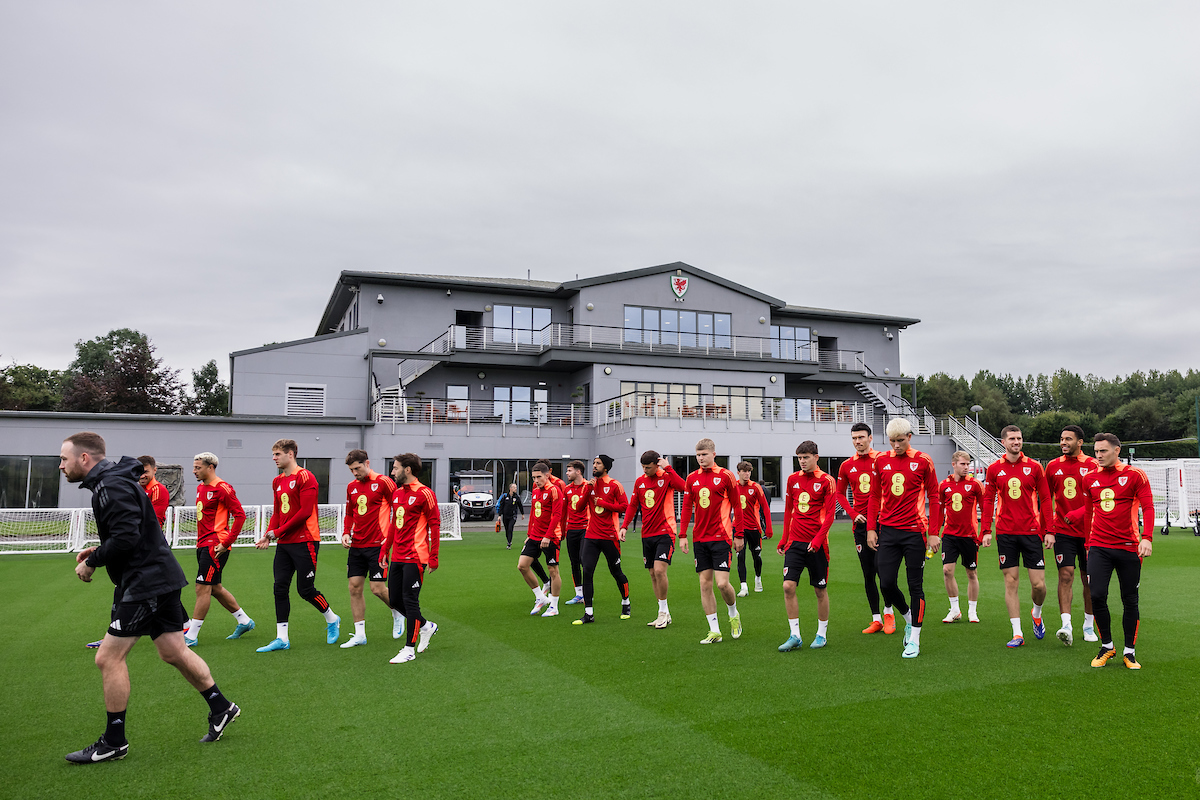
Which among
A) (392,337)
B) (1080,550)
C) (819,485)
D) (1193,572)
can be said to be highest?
(392,337)

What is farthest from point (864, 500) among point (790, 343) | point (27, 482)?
point (790, 343)

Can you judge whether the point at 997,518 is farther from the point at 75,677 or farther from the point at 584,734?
the point at 75,677

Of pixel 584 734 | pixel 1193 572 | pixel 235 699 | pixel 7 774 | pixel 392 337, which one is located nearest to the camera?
pixel 7 774

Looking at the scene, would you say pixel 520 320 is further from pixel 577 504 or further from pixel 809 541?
pixel 809 541

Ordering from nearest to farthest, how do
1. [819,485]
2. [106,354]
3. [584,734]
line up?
[584,734] → [819,485] → [106,354]

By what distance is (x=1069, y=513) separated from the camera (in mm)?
7797

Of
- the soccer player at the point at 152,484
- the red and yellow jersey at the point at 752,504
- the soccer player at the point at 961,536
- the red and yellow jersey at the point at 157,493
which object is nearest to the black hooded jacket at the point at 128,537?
the soccer player at the point at 152,484

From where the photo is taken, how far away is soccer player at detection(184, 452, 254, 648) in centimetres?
823

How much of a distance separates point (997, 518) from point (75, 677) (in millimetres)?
8996

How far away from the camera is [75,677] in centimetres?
680

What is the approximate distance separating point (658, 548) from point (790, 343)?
1262 inches

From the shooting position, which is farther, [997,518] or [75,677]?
[997,518]

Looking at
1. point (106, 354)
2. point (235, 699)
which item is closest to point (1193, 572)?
point (235, 699)

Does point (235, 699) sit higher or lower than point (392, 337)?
lower
